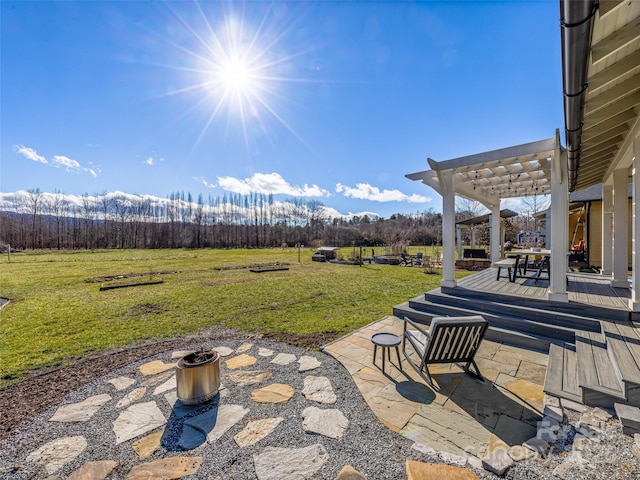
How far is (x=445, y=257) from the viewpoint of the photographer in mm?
5719

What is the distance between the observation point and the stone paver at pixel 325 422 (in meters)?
2.18

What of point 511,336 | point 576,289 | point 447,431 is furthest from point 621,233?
point 447,431

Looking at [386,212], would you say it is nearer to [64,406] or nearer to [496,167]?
[496,167]

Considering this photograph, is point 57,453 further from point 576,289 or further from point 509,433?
point 576,289

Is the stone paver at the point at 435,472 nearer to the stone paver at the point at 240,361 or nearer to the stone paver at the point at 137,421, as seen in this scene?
the stone paver at the point at 137,421

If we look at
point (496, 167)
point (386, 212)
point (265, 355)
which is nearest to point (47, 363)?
point (265, 355)

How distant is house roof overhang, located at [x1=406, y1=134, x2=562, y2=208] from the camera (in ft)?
14.7

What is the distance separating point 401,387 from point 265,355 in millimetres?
1897

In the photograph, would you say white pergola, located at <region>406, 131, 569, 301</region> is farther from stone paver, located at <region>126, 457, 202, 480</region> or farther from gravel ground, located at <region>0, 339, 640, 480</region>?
stone paver, located at <region>126, 457, 202, 480</region>

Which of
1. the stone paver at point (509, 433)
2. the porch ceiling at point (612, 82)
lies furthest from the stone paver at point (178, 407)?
the porch ceiling at point (612, 82)

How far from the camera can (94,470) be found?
1832 mm

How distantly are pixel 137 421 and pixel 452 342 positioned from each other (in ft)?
10.8

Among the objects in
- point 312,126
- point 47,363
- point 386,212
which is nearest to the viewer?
point 47,363

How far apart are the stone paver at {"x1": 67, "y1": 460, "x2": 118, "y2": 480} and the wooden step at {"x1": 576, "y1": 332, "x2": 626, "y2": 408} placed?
157 inches
